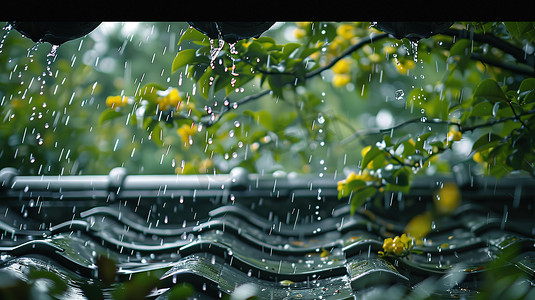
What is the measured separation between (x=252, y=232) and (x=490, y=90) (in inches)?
41.3

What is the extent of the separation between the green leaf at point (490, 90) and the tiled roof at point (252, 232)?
42cm

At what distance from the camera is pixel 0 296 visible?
1.57ft

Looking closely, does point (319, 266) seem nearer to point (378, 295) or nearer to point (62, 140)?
point (378, 295)

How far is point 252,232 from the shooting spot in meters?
1.82

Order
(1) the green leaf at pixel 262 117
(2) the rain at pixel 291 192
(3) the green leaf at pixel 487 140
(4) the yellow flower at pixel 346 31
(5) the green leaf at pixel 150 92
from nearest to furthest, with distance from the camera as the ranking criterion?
(2) the rain at pixel 291 192
(3) the green leaf at pixel 487 140
(5) the green leaf at pixel 150 92
(1) the green leaf at pixel 262 117
(4) the yellow flower at pixel 346 31

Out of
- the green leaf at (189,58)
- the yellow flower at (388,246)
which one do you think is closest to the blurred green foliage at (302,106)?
the green leaf at (189,58)

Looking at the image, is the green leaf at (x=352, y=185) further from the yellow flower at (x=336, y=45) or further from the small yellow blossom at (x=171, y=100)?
the yellow flower at (x=336, y=45)

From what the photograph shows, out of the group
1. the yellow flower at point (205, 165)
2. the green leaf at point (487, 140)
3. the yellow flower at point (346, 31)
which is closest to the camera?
the green leaf at point (487, 140)

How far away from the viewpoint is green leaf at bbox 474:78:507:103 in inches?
51.3

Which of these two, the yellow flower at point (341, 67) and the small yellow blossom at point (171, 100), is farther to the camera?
the yellow flower at point (341, 67)

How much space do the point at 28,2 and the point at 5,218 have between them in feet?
4.68

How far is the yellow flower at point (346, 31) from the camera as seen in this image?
251cm

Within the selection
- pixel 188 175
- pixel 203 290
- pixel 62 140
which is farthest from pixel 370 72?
pixel 62 140

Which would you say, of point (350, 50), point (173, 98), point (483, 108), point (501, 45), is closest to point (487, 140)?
point (483, 108)
